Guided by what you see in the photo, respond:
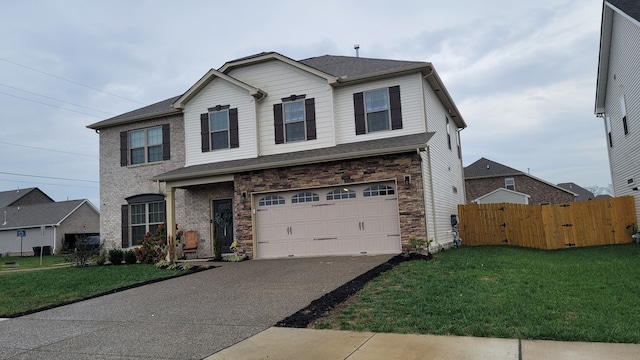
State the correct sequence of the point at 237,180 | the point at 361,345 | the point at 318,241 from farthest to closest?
the point at 237,180 < the point at 318,241 < the point at 361,345

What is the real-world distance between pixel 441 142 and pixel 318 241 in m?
6.23

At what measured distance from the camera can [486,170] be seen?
4038 cm

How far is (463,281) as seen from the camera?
8.38 metres

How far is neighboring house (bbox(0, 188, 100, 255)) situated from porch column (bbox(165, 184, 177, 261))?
26093mm

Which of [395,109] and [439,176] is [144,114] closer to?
[395,109]

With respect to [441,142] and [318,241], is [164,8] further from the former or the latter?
[441,142]

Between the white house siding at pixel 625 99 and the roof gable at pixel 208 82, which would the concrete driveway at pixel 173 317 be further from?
the white house siding at pixel 625 99

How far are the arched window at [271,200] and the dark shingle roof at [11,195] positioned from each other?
42795mm

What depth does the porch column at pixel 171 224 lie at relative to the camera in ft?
52.0

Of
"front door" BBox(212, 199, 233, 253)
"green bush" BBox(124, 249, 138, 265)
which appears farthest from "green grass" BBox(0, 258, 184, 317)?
"front door" BBox(212, 199, 233, 253)

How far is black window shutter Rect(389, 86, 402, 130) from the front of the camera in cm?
1468

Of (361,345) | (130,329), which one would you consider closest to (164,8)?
(130,329)

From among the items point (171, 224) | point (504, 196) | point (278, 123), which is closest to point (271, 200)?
point (278, 123)

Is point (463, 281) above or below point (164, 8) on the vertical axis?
below
